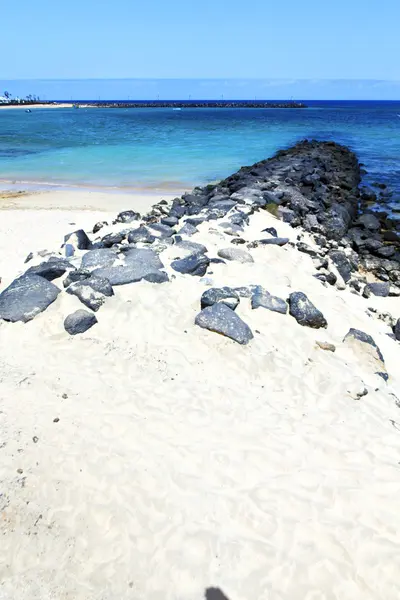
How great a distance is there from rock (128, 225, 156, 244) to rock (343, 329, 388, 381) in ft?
14.1

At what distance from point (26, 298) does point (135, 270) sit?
5.74 feet

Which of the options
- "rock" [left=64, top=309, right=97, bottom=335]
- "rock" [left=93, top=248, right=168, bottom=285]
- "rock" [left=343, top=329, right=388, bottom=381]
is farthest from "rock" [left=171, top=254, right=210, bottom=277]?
"rock" [left=343, top=329, right=388, bottom=381]

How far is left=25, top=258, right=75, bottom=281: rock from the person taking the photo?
22.3 ft

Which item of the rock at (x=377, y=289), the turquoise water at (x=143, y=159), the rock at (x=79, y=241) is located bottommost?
the turquoise water at (x=143, y=159)

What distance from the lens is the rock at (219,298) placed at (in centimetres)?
622

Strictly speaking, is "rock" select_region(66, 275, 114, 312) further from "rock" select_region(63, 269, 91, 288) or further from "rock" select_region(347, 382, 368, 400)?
"rock" select_region(347, 382, 368, 400)

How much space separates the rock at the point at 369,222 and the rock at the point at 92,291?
30.6 feet

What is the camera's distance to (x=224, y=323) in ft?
19.0

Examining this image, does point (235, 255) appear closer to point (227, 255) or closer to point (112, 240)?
point (227, 255)

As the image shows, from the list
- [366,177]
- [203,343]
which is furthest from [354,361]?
[366,177]

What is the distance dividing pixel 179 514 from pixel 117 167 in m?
21.0

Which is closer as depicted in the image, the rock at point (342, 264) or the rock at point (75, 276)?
the rock at point (75, 276)

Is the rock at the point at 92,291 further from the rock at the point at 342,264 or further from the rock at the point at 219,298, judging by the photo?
the rock at the point at 342,264

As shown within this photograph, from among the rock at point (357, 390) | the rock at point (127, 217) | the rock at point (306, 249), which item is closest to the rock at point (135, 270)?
the rock at point (357, 390)
